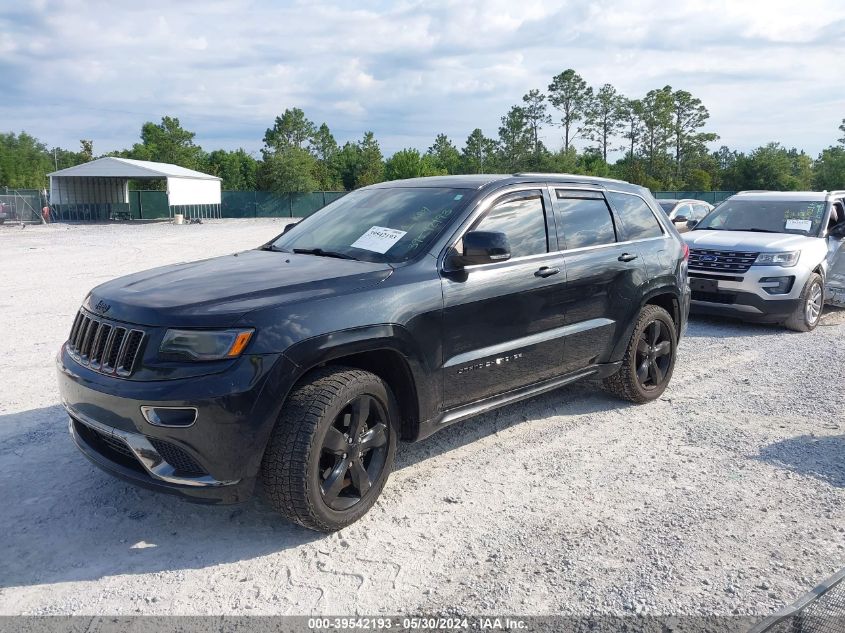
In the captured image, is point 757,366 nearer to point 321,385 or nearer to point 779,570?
point 779,570

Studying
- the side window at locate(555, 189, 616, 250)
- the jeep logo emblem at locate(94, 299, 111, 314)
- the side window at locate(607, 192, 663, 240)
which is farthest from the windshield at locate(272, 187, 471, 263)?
the side window at locate(607, 192, 663, 240)

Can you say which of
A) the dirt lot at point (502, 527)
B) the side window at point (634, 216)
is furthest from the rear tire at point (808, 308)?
the side window at point (634, 216)

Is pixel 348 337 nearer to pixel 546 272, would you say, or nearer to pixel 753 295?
pixel 546 272

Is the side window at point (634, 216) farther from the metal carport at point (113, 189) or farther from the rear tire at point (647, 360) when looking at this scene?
the metal carport at point (113, 189)

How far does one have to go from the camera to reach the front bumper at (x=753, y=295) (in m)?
8.56

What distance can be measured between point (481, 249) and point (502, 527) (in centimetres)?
153

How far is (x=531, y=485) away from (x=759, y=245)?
20.3 feet

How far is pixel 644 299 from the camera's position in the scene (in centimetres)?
541

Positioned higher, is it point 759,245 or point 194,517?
point 759,245

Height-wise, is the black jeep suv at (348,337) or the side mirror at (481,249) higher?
the side mirror at (481,249)

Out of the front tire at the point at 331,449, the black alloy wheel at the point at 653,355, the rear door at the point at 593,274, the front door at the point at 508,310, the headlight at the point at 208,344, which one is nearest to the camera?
the headlight at the point at 208,344

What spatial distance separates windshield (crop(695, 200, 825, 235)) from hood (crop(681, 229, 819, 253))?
245mm

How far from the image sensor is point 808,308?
880 cm

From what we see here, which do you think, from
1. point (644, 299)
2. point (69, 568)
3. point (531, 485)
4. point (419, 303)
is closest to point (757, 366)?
point (644, 299)
